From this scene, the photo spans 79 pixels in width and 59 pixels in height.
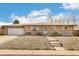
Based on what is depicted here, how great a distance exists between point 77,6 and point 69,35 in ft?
2.27

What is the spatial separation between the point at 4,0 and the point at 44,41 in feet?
4.32

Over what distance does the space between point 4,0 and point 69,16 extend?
1.54 metres

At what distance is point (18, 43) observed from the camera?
3750 cm

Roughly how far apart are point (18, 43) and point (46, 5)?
1084 mm

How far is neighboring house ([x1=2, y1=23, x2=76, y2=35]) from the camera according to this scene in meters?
37.4

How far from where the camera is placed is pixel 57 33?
37.5 m

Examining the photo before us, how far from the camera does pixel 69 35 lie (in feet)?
123

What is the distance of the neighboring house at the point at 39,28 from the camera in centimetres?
3744

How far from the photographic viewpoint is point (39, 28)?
37.5m

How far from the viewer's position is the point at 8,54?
37.4 m

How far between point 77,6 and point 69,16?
0.29 m

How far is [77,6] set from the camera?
37.4 meters

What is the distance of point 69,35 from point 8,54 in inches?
57.7
